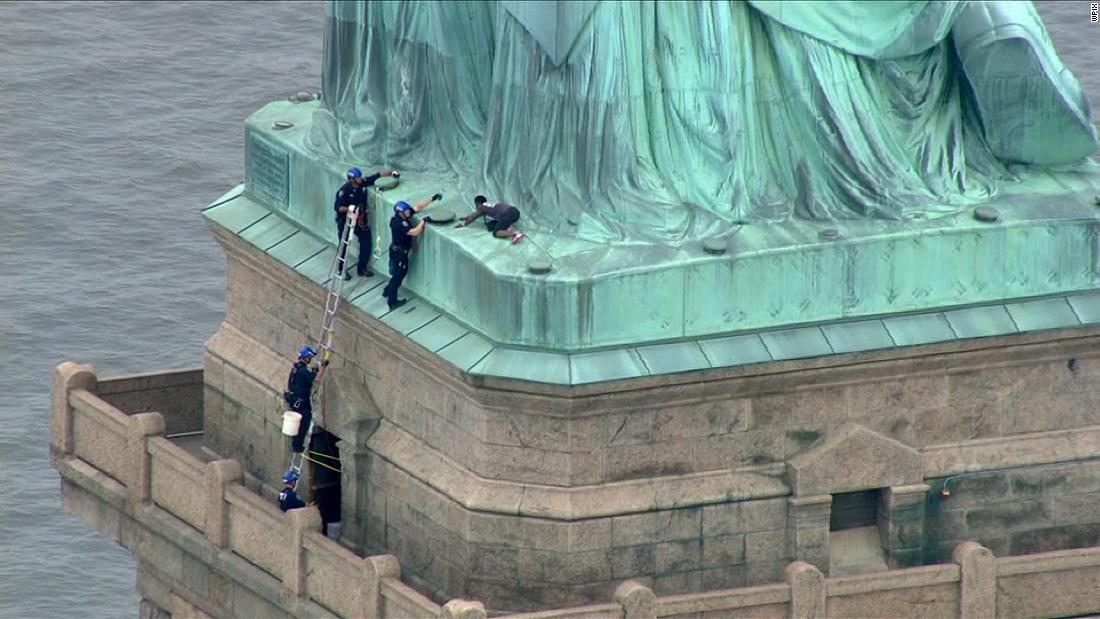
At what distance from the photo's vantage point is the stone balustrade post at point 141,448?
69.7 m

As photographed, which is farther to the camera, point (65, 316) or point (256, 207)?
point (65, 316)

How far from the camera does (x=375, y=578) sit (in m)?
64.4

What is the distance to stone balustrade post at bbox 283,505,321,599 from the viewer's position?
65.9 metres

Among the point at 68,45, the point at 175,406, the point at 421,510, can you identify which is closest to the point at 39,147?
the point at 68,45

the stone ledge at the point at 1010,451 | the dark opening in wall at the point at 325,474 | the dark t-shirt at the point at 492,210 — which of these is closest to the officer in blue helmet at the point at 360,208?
the dark t-shirt at the point at 492,210

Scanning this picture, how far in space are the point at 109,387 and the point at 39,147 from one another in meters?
22.9

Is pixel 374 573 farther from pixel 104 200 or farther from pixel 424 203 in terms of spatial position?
pixel 104 200

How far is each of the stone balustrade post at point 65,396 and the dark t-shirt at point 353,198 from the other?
264 inches

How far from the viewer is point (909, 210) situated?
6594cm

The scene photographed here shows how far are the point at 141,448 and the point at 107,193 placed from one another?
951 inches

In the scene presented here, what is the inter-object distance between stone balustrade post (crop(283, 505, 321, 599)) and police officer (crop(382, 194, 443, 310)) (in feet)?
10.7

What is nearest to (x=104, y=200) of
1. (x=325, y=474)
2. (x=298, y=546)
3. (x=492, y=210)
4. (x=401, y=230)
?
(x=325, y=474)

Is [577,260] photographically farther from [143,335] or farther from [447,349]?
[143,335]

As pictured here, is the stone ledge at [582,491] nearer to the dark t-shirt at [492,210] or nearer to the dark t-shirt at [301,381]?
the dark t-shirt at [301,381]
